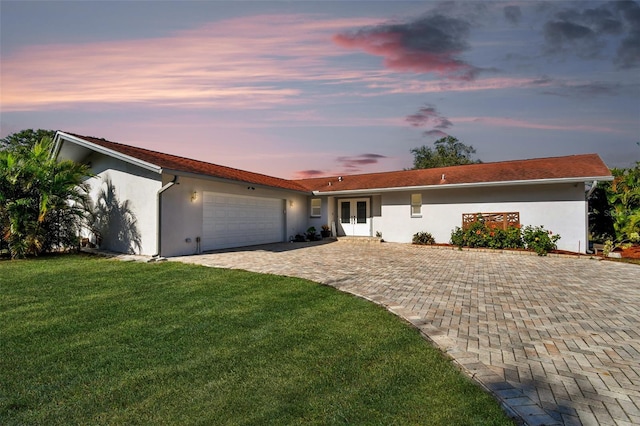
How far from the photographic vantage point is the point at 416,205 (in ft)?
54.1

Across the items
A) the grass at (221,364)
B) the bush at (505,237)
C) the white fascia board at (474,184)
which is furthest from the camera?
the bush at (505,237)

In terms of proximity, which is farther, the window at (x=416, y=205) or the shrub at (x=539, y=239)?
the window at (x=416, y=205)

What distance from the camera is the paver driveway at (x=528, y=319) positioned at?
2.71 metres

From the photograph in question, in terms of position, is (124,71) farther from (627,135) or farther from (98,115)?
(627,135)

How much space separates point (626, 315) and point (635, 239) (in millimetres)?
9917

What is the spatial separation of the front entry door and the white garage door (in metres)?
4.07

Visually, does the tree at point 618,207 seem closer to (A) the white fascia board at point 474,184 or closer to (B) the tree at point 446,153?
(A) the white fascia board at point 474,184

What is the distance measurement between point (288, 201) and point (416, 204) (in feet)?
22.8

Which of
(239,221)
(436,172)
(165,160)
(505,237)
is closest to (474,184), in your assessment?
(505,237)

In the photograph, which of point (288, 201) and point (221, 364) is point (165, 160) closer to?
point (288, 201)

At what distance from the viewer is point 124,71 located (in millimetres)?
10125

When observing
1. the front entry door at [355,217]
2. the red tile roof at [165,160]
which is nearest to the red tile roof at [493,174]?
the front entry door at [355,217]

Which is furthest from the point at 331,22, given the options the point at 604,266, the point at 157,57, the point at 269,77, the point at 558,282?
the point at 604,266

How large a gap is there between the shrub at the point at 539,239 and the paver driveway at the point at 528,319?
183cm
